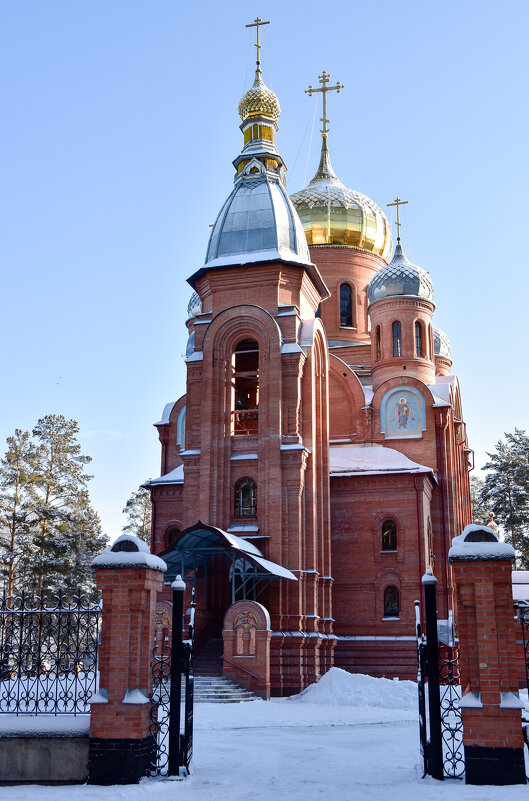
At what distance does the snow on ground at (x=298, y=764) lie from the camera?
707cm

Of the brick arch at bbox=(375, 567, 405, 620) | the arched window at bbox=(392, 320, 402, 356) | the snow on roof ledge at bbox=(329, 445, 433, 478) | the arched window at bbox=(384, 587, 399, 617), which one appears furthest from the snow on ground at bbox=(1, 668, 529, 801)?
the arched window at bbox=(392, 320, 402, 356)

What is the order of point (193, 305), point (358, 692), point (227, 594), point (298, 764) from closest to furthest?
1. point (298, 764)
2. point (358, 692)
3. point (227, 594)
4. point (193, 305)

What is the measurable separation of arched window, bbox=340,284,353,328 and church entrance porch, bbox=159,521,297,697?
41.6ft

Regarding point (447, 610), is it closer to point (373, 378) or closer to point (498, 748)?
point (373, 378)

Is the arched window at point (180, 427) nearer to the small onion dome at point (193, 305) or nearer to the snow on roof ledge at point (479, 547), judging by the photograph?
the small onion dome at point (193, 305)

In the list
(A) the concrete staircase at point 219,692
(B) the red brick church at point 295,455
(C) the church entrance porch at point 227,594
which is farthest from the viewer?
(B) the red brick church at point 295,455

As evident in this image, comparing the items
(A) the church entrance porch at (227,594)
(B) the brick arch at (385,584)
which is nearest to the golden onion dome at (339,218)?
(B) the brick arch at (385,584)

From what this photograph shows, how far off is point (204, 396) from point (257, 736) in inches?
473

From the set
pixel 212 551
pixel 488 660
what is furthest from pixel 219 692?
pixel 488 660

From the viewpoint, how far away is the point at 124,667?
779 cm

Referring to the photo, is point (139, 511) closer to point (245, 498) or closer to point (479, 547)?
point (245, 498)

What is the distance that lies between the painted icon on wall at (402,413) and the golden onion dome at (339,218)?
7.40 m

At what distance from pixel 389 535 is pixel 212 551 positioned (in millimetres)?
6320

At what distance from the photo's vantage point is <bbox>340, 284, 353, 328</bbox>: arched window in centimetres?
3209
